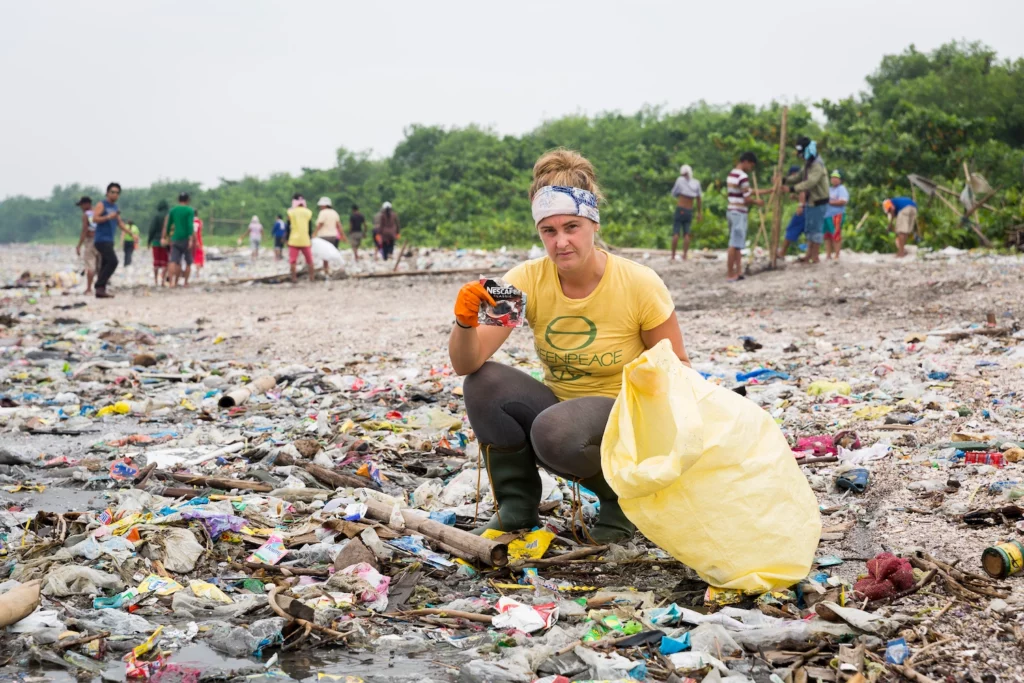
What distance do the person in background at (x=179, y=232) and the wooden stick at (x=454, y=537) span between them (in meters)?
11.7

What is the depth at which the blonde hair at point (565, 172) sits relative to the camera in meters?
3.03

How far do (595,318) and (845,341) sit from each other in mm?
4840

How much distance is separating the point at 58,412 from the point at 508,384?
3788 millimetres

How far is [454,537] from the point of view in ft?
9.89

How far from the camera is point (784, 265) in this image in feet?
41.7

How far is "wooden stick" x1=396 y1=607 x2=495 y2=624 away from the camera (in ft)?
8.49

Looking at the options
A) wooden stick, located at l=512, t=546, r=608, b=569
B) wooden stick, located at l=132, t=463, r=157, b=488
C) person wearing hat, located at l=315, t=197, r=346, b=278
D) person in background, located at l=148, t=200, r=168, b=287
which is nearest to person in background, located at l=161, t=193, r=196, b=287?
person in background, located at l=148, t=200, r=168, b=287

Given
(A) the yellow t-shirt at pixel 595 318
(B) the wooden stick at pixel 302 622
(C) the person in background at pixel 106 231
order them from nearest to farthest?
(B) the wooden stick at pixel 302 622, (A) the yellow t-shirt at pixel 595 318, (C) the person in background at pixel 106 231

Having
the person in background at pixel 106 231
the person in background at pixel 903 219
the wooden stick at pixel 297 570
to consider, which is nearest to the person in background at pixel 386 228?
the person in background at pixel 106 231

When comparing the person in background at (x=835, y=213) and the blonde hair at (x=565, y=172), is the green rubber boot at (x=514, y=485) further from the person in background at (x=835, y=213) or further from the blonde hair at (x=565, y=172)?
the person in background at (x=835, y=213)

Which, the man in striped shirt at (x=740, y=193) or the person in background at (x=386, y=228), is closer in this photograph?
the man in striped shirt at (x=740, y=193)

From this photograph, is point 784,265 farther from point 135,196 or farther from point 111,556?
point 135,196

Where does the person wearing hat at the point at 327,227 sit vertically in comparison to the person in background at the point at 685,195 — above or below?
below

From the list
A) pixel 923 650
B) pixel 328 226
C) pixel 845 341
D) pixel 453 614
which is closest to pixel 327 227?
pixel 328 226
